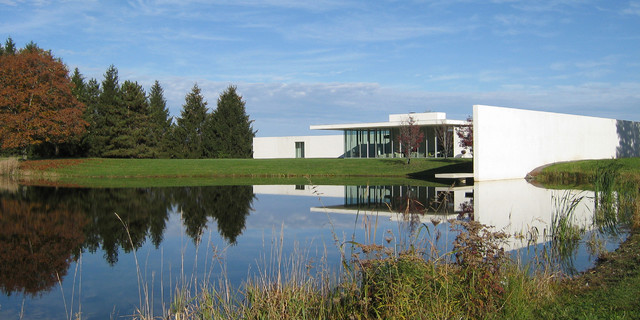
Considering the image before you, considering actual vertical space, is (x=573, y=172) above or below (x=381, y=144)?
below

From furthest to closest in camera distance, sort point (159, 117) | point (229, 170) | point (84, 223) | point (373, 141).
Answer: point (159, 117) → point (373, 141) → point (229, 170) → point (84, 223)

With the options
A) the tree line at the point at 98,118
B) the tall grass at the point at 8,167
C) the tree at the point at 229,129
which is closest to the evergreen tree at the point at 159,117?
the tree line at the point at 98,118

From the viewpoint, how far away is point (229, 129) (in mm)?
41438

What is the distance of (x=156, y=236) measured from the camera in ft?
30.6

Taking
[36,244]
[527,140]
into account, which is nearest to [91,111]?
[527,140]

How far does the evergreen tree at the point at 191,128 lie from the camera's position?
42094 millimetres

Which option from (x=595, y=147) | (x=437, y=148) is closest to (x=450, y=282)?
(x=595, y=147)

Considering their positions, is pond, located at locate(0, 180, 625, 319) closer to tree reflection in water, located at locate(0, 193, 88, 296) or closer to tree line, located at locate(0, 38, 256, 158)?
tree reflection in water, located at locate(0, 193, 88, 296)

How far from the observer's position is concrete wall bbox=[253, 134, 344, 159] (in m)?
44.5

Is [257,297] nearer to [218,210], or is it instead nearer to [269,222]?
A: [269,222]

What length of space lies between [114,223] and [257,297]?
7.39m

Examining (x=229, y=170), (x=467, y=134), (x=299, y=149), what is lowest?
(x=229, y=170)

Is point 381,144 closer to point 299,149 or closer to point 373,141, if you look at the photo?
→ point 373,141

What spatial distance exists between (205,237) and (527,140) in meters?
18.5
